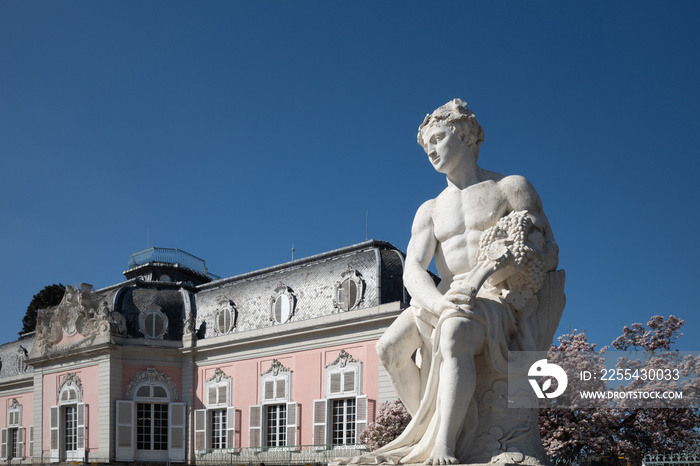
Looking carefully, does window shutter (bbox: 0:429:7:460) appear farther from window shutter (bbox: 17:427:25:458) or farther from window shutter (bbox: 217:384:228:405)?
window shutter (bbox: 217:384:228:405)

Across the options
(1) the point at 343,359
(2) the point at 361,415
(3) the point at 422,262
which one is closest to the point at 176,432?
(1) the point at 343,359

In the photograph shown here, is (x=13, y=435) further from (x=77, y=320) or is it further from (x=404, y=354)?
(x=404, y=354)

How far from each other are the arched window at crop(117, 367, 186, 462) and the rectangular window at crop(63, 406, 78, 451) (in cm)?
302

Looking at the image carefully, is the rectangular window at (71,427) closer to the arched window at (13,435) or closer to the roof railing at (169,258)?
the arched window at (13,435)

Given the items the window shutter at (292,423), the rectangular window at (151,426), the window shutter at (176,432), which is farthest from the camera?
the rectangular window at (151,426)

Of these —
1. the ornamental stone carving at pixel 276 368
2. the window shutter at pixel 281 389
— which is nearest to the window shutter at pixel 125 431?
the ornamental stone carving at pixel 276 368

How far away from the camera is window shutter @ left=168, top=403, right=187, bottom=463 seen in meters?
30.9

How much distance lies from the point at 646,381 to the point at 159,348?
1867cm

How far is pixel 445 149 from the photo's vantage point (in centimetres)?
596

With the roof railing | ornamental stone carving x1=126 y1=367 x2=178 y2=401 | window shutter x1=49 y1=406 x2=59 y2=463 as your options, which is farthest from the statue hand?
the roof railing

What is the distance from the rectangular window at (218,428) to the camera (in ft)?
99.1

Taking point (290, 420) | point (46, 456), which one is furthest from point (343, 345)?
point (46, 456)

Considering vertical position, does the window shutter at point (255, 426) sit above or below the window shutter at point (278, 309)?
below

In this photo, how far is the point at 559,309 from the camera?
579cm
